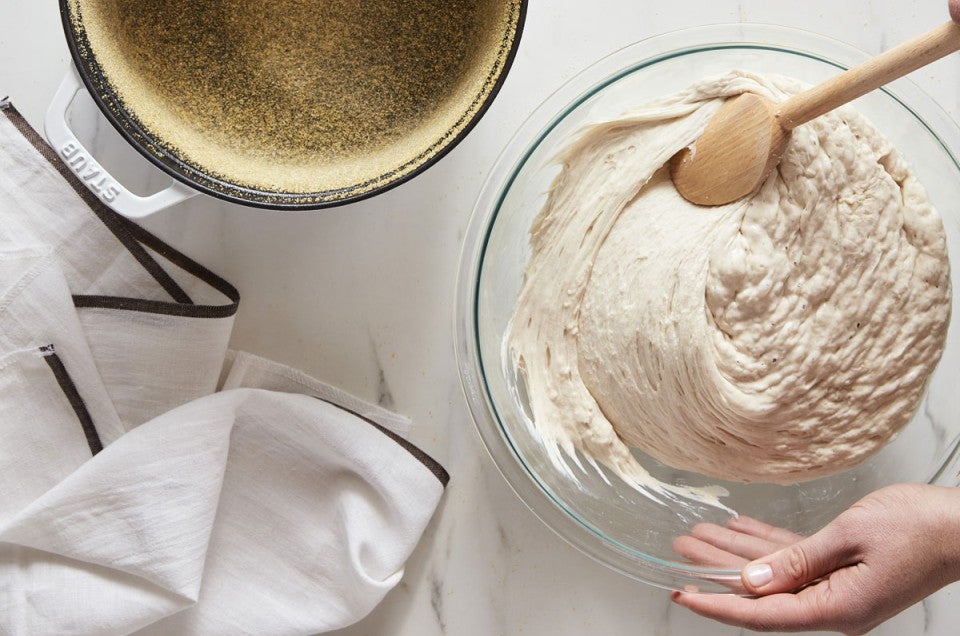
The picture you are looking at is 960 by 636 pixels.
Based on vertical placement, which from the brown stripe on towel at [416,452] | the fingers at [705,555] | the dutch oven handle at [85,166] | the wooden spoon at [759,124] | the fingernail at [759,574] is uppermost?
the dutch oven handle at [85,166]

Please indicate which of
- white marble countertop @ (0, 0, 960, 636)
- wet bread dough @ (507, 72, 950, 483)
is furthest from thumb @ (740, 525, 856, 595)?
white marble countertop @ (0, 0, 960, 636)

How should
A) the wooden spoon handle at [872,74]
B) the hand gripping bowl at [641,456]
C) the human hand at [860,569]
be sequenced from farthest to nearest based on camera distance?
the hand gripping bowl at [641,456] < the human hand at [860,569] < the wooden spoon handle at [872,74]

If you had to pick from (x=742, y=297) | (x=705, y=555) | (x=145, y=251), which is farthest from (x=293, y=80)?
(x=705, y=555)

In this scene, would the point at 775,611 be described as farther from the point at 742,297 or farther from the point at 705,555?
the point at 742,297

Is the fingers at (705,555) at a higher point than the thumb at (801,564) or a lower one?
higher

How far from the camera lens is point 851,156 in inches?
33.9

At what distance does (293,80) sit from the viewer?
104 centimetres

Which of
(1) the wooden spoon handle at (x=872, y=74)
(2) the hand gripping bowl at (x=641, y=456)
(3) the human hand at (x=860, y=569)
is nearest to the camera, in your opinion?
(1) the wooden spoon handle at (x=872, y=74)

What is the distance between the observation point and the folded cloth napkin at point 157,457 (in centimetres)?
99

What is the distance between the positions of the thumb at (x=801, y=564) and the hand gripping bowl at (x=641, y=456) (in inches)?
3.9

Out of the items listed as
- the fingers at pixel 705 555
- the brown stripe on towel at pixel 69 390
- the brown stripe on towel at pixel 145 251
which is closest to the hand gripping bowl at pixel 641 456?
the fingers at pixel 705 555

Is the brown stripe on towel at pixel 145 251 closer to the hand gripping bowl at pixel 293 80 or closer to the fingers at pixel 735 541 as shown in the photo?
the hand gripping bowl at pixel 293 80

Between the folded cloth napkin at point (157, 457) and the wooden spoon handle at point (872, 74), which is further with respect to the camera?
the folded cloth napkin at point (157, 457)

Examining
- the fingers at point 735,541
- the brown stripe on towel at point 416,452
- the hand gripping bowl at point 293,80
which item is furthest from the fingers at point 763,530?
the hand gripping bowl at point 293,80
